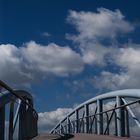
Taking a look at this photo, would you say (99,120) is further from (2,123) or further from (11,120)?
(2,123)

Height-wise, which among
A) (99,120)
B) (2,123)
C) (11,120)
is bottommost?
(2,123)

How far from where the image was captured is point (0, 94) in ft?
28.3

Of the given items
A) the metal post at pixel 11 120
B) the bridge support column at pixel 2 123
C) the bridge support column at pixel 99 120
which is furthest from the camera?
the bridge support column at pixel 99 120

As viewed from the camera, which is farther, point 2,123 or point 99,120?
point 99,120

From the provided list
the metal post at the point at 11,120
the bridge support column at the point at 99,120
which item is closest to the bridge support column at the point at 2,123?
the metal post at the point at 11,120

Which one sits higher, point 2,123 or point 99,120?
point 99,120

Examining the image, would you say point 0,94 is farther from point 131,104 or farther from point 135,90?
point 135,90

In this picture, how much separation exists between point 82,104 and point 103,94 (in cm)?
1329

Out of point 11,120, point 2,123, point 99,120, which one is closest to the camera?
point 2,123

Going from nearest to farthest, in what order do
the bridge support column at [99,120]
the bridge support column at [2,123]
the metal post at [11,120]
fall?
1. the bridge support column at [2,123]
2. the metal post at [11,120]
3. the bridge support column at [99,120]

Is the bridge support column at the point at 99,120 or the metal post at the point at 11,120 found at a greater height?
the bridge support column at the point at 99,120

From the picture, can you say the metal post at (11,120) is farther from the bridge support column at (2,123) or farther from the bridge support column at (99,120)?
the bridge support column at (99,120)

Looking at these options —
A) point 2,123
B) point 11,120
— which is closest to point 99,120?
point 11,120

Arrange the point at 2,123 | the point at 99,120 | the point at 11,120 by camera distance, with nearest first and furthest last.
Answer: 1. the point at 2,123
2. the point at 11,120
3. the point at 99,120
